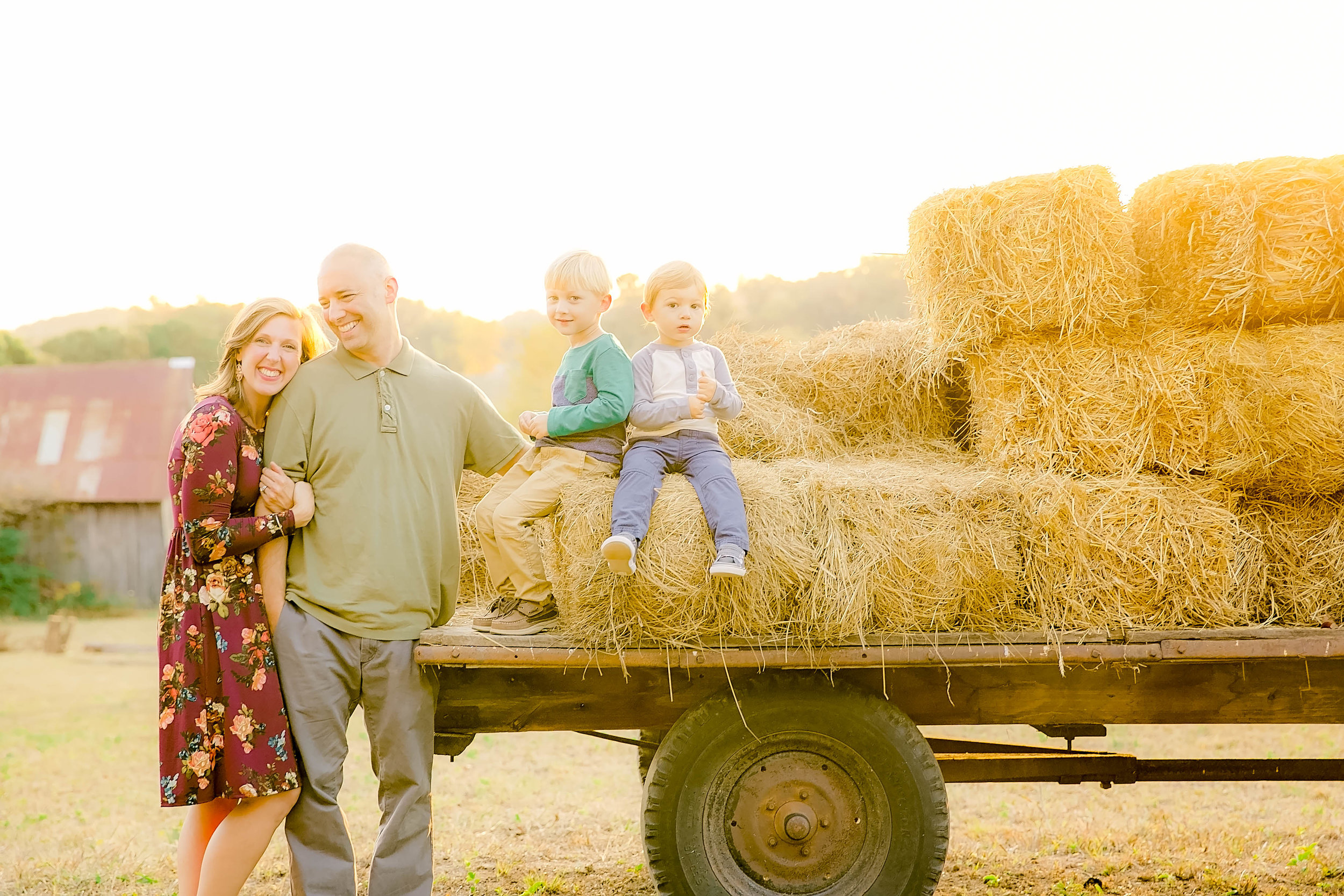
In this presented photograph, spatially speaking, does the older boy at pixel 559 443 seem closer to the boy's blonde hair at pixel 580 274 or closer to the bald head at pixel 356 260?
the boy's blonde hair at pixel 580 274

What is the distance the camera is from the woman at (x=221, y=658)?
2.82 meters

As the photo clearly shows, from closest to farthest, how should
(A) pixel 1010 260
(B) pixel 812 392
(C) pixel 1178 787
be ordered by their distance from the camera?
1. (A) pixel 1010 260
2. (B) pixel 812 392
3. (C) pixel 1178 787

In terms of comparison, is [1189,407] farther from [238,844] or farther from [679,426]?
[238,844]

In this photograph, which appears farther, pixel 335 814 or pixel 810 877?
pixel 810 877

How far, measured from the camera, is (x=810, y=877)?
10.6 feet

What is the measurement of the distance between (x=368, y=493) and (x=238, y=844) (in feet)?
3.86

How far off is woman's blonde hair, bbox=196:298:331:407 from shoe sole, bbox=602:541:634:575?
133cm

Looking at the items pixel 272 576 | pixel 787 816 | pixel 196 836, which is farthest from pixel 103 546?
pixel 787 816

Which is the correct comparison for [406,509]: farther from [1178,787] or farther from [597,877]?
[1178,787]

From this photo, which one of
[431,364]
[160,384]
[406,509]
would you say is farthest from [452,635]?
[160,384]

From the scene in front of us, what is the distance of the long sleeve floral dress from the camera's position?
2816mm

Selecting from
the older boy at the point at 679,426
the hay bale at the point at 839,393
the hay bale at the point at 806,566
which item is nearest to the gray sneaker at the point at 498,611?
the hay bale at the point at 806,566

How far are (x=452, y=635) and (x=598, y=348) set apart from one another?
1.11 m

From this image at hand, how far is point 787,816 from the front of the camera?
3.20 meters
